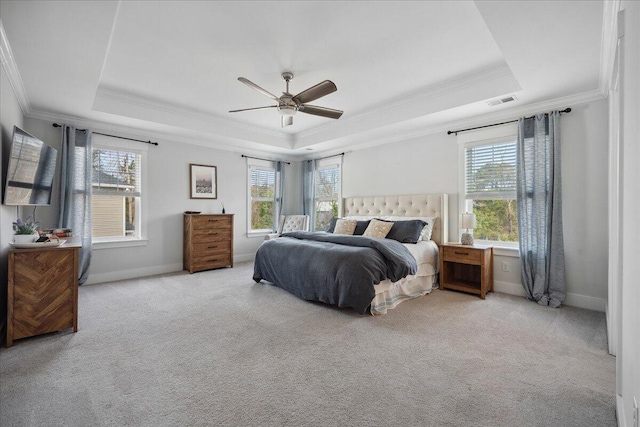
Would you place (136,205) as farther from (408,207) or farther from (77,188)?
(408,207)

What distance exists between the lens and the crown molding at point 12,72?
2277 millimetres

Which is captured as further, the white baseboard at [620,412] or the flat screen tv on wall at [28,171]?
the flat screen tv on wall at [28,171]

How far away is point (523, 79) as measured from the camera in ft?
9.86

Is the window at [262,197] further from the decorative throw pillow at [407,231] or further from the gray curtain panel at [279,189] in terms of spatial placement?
the decorative throw pillow at [407,231]

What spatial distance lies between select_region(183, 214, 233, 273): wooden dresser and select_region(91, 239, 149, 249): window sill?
0.71 metres

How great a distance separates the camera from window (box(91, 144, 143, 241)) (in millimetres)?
4578

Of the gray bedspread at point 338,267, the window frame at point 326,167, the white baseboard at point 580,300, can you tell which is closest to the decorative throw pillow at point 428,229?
the gray bedspread at point 338,267

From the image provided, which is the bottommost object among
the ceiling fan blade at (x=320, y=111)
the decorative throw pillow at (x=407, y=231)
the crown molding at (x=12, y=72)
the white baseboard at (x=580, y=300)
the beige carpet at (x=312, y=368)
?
the beige carpet at (x=312, y=368)

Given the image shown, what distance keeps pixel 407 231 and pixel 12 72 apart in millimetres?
4658

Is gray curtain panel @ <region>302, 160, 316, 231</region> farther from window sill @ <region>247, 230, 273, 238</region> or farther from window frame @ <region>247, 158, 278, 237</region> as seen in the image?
window sill @ <region>247, 230, 273, 238</region>

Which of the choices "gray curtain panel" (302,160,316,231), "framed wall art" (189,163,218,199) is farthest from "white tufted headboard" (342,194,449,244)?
"framed wall art" (189,163,218,199)

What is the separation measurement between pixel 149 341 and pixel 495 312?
11.3ft

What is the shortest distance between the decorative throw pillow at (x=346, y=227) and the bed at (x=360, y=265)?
2.13ft

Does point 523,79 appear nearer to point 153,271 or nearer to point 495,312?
point 495,312
